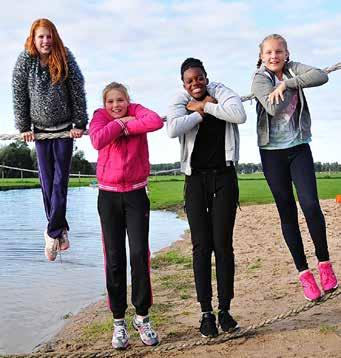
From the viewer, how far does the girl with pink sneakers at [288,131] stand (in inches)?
201

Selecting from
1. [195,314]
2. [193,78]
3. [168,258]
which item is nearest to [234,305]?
[195,314]

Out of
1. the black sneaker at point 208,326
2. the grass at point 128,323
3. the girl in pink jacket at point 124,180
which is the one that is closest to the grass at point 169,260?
the grass at point 128,323

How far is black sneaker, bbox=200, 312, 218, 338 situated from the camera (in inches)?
214

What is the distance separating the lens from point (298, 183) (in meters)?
5.17

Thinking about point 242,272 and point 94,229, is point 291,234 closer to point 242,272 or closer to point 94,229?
point 242,272

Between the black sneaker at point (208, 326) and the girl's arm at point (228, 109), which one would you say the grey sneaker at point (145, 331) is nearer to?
the black sneaker at point (208, 326)

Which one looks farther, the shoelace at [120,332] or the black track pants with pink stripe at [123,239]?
the shoelace at [120,332]

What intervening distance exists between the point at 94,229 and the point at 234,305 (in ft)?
55.4

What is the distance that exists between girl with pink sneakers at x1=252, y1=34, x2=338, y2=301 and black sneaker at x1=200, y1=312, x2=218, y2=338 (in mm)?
1016

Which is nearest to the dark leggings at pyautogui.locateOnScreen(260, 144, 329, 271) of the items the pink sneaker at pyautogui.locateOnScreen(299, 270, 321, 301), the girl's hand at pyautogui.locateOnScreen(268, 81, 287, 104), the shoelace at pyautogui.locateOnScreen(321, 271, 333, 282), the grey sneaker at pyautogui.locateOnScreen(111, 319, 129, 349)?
the shoelace at pyautogui.locateOnScreen(321, 271, 333, 282)

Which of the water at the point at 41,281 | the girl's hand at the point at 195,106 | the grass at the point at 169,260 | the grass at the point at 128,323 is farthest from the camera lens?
the grass at the point at 169,260

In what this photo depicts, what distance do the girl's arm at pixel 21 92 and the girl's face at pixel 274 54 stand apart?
6.42ft

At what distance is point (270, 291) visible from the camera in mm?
8672

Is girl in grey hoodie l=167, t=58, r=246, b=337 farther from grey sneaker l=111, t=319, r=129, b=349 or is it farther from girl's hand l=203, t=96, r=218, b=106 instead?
grey sneaker l=111, t=319, r=129, b=349
